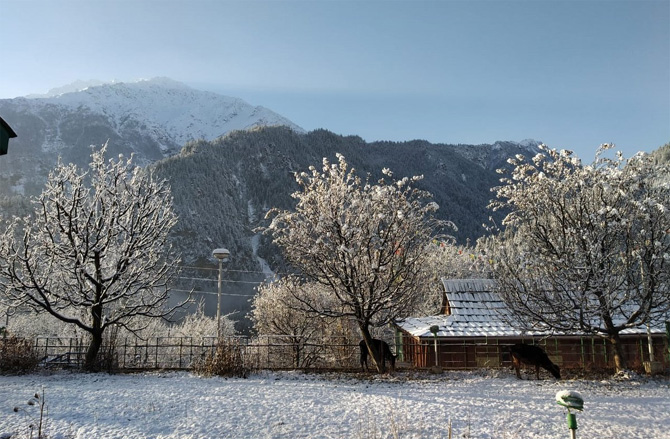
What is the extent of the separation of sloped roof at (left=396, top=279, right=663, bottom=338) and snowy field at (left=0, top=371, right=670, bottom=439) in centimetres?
828

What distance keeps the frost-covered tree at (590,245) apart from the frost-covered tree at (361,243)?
11.2 feet

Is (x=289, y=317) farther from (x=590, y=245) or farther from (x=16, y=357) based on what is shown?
(x=590, y=245)

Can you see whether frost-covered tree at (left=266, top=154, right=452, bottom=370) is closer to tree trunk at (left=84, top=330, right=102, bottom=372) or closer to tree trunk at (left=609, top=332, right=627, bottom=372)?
tree trunk at (left=609, top=332, right=627, bottom=372)

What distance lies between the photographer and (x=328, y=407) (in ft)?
37.5

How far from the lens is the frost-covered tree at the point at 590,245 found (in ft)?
50.4

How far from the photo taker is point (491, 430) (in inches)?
380

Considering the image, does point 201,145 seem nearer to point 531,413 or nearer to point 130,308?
point 130,308

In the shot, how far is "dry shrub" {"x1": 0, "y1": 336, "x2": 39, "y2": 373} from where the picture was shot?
636 inches

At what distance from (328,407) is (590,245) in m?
9.95

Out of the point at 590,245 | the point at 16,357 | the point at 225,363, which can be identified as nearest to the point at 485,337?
the point at 590,245

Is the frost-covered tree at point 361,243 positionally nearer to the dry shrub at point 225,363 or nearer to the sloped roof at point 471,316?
the dry shrub at point 225,363

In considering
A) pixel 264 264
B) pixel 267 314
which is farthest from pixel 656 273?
pixel 264 264

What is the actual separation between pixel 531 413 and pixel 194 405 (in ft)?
26.0

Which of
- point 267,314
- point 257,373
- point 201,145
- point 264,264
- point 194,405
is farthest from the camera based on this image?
point 201,145
